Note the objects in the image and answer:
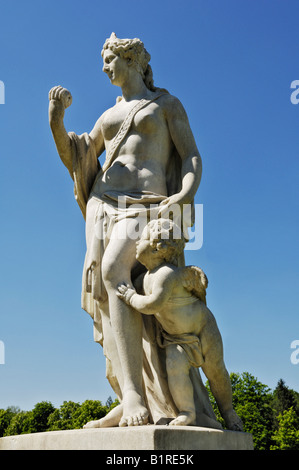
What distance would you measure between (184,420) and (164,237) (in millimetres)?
1707

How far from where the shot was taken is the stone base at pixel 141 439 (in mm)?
4039

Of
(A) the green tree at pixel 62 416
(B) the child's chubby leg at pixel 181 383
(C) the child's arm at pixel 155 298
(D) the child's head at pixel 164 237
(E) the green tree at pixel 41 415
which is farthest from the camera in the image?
A: (E) the green tree at pixel 41 415

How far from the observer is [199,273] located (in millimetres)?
5066

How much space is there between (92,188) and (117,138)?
26.6 inches

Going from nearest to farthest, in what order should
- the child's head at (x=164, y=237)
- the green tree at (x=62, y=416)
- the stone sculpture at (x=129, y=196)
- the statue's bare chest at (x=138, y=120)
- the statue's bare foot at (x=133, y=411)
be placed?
the statue's bare foot at (x=133, y=411) < the child's head at (x=164, y=237) < the stone sculpture at (x=129, y=196) < the statue's bare chest at (x=138, y=120) < the green tree at (x=62, y=416)

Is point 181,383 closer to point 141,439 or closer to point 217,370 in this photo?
point 217,370

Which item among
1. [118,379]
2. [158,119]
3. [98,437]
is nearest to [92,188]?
[158,119]

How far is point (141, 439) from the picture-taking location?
4.05 metres

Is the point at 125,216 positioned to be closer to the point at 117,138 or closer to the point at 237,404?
the point at 117,138

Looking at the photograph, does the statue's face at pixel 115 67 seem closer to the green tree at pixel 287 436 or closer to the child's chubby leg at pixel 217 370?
the child's chubby leg at pixel 217 370

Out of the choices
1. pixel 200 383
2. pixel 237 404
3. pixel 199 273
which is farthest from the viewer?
pixel 237 404

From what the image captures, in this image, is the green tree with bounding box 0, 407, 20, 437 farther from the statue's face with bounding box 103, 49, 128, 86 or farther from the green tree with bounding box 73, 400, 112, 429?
the statue's face with bounding box 103, 49, 128, 86

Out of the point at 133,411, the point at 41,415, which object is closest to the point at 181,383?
the point at 133,411

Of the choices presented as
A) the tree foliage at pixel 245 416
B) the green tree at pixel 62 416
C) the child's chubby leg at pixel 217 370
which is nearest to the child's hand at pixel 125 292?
the child's chubby leg at pixel 217 370
